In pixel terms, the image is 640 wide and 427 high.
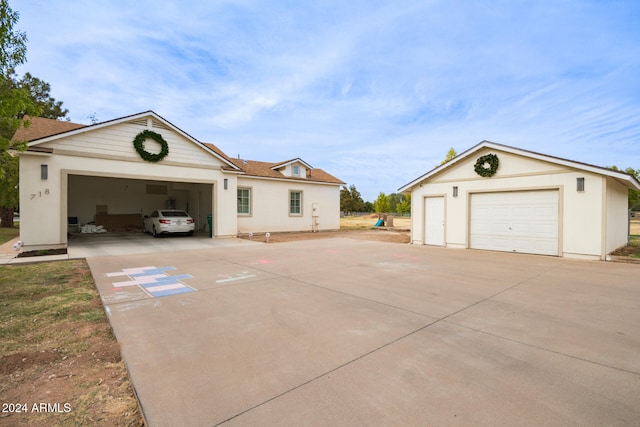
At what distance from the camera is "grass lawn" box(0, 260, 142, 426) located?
220 cm

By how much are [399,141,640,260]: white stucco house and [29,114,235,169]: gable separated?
10312 mm

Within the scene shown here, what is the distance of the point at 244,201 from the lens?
57.0 feet

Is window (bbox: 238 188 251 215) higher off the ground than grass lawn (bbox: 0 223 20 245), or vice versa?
window (bbox: 238 188 251 215)

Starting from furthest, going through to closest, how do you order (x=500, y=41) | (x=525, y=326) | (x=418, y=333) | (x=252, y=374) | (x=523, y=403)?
(x=500, y=41) < (x=525, y=326) < (x=418, y=333) < (x=252, y=374) < (x=523, y=403)

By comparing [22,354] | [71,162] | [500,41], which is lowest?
[22,354]

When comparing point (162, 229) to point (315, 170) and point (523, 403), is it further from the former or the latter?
point (523, 403)

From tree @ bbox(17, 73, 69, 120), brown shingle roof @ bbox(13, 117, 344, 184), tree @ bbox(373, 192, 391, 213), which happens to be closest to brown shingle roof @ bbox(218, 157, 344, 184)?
brown shingle roof @ bbox(13, 117, 344, 184)

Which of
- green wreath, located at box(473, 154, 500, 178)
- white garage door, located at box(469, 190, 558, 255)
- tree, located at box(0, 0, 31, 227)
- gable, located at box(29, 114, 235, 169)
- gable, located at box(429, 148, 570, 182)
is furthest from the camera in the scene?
green wreath, located at box(473, 154, 500, 178)

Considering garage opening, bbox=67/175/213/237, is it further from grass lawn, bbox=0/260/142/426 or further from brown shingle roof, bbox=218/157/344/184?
grass lawn, bbox=0/260/142/426

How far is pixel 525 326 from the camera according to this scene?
155 inches

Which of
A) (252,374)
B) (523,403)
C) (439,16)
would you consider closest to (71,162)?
(252,374)

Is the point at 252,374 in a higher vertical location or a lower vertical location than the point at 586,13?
lower

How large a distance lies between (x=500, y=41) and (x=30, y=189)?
1932 centimetres

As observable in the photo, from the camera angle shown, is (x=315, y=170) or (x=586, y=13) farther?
(x=315, y=170)
